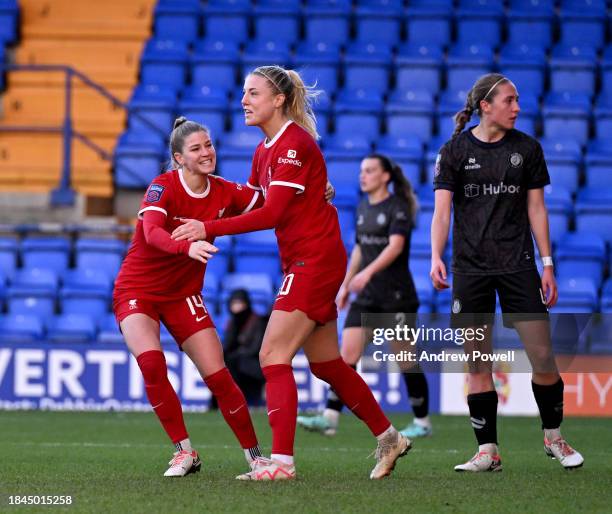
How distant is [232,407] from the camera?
6.24m

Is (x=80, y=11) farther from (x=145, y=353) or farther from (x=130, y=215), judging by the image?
(x=145, y=353)

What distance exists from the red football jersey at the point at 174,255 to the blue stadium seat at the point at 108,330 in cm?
615

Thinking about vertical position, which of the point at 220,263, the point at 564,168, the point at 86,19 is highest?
the point at 86,19

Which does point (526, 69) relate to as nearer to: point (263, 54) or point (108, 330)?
point (263, 54)

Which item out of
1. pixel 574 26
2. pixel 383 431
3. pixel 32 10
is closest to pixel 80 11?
pixel 32 10

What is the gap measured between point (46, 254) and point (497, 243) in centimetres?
816

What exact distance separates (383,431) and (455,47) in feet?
34.1

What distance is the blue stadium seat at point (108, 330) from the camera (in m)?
12.6

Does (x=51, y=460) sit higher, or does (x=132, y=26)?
(x=132, y=26)

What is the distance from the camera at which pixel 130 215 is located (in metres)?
14.6

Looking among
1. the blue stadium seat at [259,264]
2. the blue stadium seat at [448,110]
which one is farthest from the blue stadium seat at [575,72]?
the blue stadium seat at [259,264]

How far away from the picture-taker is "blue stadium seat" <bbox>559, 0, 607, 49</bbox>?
15734 millimetres

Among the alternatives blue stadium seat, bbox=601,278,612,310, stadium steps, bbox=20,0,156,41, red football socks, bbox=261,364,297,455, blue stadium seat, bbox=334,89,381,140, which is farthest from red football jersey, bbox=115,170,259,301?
stadium steps, bbox=20,0,156,41

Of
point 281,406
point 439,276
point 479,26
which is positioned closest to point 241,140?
point 479,26
